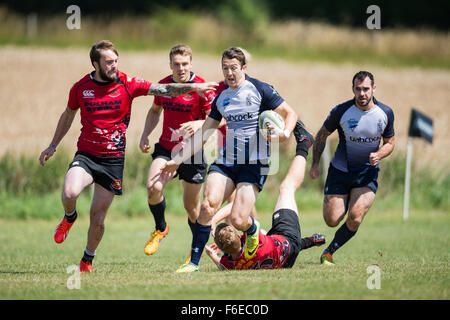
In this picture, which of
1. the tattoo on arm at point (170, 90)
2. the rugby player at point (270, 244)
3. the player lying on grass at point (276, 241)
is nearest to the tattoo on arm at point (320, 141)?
the player lying on grass at point (276, 241)

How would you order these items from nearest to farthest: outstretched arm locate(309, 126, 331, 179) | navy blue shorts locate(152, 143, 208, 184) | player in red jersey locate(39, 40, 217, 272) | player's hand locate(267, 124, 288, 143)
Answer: player's hand locate(267, 124, 288, 143) < player in red jersey locate(39, 40, 217, 272) < outstretched arm locate(309, 126, 331, 179) < navy blue shorts locate(152, 143, 208, 184)

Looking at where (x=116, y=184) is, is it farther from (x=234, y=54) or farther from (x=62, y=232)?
(x=234, y=54)

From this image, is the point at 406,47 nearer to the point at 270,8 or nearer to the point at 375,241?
the point at 270,8

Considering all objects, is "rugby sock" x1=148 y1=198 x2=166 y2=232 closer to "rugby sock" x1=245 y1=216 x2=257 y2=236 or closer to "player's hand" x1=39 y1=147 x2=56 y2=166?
"player's hand" x1=39 y1=147 x2=56 y2=166

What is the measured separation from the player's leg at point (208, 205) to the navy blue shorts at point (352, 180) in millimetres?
1943

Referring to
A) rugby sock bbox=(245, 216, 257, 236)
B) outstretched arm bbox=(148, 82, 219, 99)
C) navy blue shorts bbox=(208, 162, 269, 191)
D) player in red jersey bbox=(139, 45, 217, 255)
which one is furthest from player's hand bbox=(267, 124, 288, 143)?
player in red jersey bbox=(139, 45, 217, 255)

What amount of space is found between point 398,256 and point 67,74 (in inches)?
909

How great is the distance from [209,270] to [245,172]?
1.32 metres

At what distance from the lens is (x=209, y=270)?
8250 mm

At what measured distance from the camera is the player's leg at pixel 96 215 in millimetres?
8422

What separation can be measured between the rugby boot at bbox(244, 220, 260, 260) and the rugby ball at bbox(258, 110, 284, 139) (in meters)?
1.11

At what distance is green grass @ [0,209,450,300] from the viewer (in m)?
5.97

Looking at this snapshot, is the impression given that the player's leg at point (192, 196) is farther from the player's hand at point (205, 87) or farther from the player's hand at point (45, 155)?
the player's hand at point (45, 155)

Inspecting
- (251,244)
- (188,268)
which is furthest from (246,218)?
(188,268)
